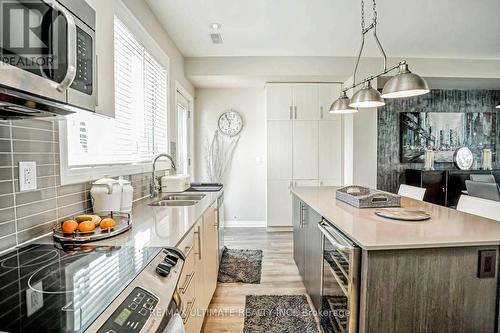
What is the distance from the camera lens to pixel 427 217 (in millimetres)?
1696

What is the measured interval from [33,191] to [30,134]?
24 cm

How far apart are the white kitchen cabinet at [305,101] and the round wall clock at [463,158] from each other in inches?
102

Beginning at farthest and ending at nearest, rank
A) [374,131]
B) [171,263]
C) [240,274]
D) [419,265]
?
[374,131]
[240,274]
[419,265]
[171,263]

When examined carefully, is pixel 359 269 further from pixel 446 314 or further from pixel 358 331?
pixel 446 314

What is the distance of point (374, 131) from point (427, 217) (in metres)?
2.73

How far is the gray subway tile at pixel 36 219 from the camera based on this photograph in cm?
113

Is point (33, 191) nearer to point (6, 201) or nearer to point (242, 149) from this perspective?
point (6, 201)

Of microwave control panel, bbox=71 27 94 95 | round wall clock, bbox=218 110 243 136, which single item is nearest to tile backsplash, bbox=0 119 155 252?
microwave control panel, bbox=71 27 94 95

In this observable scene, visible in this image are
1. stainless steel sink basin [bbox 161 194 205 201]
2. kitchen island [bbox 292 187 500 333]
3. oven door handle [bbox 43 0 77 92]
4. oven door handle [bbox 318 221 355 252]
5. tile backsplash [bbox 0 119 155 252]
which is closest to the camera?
oven door handle [bbox 43 0 77 92]

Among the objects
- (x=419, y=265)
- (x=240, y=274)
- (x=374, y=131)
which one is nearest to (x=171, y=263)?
(x=419, y=265)

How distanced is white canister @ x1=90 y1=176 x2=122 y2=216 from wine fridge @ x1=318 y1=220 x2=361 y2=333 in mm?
1268

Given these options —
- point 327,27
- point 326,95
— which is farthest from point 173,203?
point 326,95

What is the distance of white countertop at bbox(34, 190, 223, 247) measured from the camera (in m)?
1.21

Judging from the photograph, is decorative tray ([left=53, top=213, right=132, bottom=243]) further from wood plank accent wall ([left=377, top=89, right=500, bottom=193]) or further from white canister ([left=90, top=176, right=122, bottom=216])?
wood plank accent wall ([left=377, top=89, right=500, bottom=193])
